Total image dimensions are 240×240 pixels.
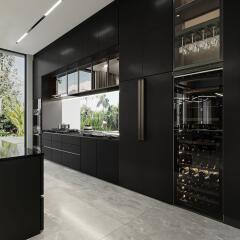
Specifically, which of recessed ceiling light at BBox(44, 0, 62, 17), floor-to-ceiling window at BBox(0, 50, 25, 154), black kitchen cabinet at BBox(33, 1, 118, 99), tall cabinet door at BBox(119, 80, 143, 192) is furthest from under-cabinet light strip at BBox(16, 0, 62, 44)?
tall cabinet door at BBox(119, 80, 143, 192)

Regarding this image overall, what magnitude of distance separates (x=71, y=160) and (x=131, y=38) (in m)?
3.15

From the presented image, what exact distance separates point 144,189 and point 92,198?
846 millimetres

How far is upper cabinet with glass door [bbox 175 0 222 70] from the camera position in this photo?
8.67 ft

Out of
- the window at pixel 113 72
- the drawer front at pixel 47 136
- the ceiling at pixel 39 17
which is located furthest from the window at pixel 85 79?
the drawer front at pixel 47 136

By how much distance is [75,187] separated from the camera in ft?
12.3

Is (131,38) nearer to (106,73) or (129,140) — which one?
(106,73)

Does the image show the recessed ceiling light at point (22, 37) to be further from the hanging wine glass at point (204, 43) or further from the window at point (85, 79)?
the hanging wine glass at point (204, 43)

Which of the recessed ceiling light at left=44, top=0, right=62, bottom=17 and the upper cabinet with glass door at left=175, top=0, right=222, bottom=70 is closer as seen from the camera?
the upper cabinet with glass door at left=175, top=0, right=222, bottom=70

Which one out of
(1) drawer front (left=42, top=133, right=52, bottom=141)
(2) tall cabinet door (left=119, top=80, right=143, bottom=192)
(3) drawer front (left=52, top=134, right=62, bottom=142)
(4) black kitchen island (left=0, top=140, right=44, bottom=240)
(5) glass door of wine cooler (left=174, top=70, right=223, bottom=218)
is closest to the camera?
(4) black kitchen island (left=0, top=140, right=44, bottom=240)

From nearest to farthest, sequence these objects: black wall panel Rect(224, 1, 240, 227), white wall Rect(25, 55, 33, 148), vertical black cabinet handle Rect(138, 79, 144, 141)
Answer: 1. black wall panel Rect(224, 1, 240, 227)
2. vertical black cabinet handle Rect(138, 79, 144, 141)
3. white wall Rect(25, 55, 33, 148)

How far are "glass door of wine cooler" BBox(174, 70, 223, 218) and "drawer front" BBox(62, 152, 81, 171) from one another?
8.55 feet

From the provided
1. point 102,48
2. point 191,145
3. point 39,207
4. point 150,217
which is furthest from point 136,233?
point 102,48

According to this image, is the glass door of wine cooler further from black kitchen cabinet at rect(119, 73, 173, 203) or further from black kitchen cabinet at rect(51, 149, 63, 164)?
black kitchen cabinet at rect(51, 149, 63, 164)

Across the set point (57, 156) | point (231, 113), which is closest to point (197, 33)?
point (231, 113)
